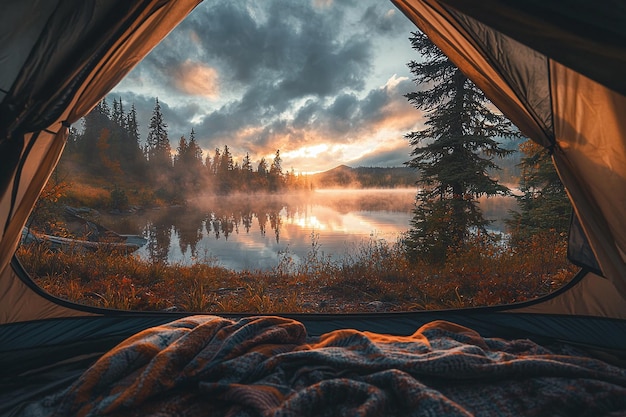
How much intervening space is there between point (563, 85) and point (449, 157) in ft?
17.1

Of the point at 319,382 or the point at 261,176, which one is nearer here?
the point at 319,382

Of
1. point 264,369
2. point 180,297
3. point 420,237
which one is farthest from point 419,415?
point 420,237

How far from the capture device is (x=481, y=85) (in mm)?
2084

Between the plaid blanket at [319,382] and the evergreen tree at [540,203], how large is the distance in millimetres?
5495

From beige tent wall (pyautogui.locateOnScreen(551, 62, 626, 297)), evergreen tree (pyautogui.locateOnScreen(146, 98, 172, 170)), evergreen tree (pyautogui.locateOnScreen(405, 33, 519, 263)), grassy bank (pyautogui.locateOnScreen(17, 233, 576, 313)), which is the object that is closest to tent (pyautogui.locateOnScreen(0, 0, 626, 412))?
beige tent wall (pyautogui.locateOnScreen(551, 62, 626, 297))

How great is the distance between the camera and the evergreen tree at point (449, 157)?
6168 mm

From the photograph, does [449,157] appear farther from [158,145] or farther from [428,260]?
[158,145]

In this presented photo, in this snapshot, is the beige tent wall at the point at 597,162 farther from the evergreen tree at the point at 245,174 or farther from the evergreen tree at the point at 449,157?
the evergreen tree at the point at 245,174

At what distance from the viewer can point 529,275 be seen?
434cm

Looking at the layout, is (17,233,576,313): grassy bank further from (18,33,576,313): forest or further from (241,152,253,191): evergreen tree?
(241,152,253,191): evergreen tree

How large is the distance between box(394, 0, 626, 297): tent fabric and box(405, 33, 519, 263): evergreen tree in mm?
4356

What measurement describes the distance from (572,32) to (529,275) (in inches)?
163

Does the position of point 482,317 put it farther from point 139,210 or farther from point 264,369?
point 139,210

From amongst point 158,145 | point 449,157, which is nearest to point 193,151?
point 158,145
